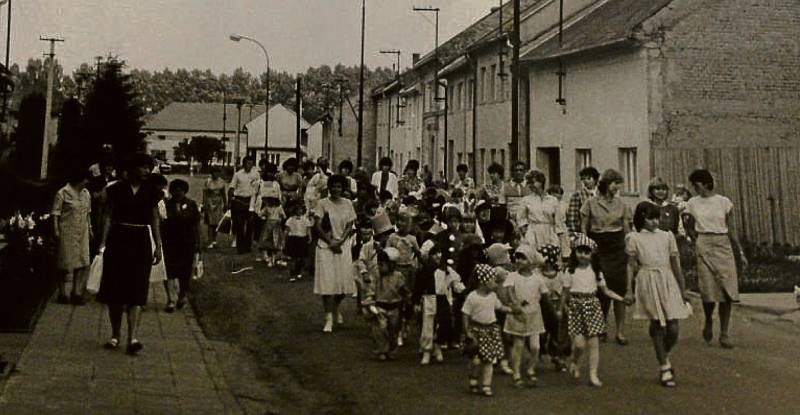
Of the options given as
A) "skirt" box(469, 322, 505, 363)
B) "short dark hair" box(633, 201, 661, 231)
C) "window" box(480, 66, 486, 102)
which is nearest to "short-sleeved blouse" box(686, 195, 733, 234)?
"short dark hair" box(633, 201, 661, 231)

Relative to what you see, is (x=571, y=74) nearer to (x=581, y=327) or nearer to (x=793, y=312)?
(x=793, y=312)

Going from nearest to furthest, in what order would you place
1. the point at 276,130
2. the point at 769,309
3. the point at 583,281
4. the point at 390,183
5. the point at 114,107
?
1. the point at 583,281
2. the point at 769,309
3. the point at 390,183
4. the point at 114,107
5. the point at 276,130

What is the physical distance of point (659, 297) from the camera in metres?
9.41

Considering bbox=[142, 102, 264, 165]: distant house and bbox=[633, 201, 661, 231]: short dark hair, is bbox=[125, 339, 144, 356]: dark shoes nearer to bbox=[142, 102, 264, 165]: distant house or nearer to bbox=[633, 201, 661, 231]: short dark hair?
bbox=[633, 201, 661, 231]: short dark hair

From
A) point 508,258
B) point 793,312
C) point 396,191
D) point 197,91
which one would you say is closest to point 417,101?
point 396,191

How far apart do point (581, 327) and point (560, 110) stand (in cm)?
2469

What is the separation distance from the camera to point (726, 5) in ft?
90.9

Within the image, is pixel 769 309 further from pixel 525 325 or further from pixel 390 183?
pixel 525 325

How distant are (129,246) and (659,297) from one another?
4.85 meters

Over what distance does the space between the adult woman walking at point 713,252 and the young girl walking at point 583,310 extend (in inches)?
91.7

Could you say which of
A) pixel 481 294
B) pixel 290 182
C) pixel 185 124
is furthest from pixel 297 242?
pixel 185 124

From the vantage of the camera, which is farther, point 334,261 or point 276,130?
point 276,130

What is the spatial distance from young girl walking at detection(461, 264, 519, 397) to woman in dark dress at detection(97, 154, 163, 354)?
313cm

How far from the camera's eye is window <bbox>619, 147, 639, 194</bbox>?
92.3 ft
